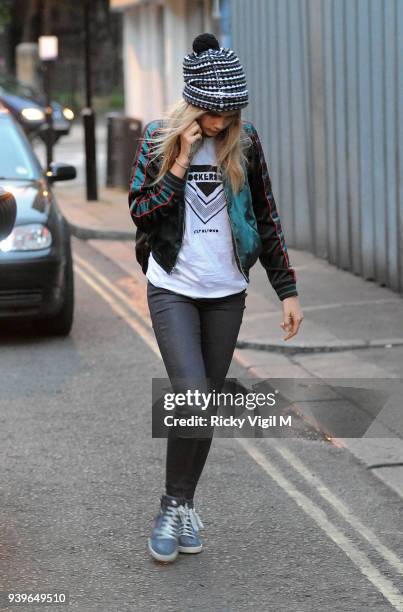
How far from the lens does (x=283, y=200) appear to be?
46.8 ft

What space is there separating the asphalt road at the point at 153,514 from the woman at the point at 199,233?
30cm

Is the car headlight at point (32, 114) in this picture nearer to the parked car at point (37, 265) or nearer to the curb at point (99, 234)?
the curb at point (99, 234)

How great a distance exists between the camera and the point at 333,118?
12.6 m

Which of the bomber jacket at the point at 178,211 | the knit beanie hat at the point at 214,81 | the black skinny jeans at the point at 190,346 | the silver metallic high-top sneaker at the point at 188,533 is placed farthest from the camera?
the silver metallic high-top sneaker at the point at 188,533

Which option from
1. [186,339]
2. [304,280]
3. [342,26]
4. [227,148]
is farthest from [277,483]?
[342,26]

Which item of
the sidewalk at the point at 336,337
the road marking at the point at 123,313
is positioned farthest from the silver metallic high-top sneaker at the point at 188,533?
the road marking at the point at 123,313

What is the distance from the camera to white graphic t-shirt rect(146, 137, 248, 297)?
5023mm

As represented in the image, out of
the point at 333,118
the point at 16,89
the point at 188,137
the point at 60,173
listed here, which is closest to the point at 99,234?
the point at 333,118

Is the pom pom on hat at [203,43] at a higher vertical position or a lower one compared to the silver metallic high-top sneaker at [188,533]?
higher

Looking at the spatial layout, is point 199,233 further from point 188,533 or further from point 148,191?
point 188,533

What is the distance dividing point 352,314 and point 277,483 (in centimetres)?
406

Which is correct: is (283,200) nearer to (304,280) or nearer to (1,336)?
(304,280)

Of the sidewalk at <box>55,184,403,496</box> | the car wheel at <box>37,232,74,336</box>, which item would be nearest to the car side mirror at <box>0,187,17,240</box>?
the sidewalk at <box>55,184,403,496</box>

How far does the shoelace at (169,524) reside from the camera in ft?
17.3
